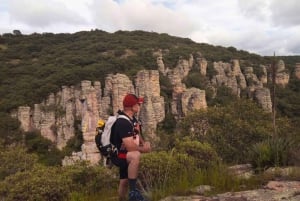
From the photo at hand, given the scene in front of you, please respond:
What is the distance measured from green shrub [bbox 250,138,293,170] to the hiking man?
92.2 inches

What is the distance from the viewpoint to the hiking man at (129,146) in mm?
5660

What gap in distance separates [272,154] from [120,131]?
2.99 metres

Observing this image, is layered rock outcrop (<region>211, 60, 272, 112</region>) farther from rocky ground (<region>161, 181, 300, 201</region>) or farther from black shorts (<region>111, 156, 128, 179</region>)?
black shorts (<region>111, 156, 128, 179</region>)

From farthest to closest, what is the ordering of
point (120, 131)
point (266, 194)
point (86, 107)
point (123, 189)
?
point (86, 107)
point (123, 189)
point (120, 131)
point (266, 194)

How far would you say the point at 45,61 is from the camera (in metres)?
78.5

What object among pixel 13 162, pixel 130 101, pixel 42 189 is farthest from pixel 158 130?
pixel 130 101

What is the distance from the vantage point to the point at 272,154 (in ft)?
23.8

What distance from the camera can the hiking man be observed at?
18.6 feet

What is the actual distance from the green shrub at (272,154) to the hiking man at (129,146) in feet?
7.69

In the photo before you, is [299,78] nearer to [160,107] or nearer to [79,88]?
[160,107]

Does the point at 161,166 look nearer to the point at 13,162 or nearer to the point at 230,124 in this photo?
the point at 230,124

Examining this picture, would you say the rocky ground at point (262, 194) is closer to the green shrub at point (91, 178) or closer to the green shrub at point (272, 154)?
the green shrub at point (272, 154)

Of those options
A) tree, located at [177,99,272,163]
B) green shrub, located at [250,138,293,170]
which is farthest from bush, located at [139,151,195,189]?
tree, located at [177,99,272,163]

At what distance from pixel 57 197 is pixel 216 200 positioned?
355cm
